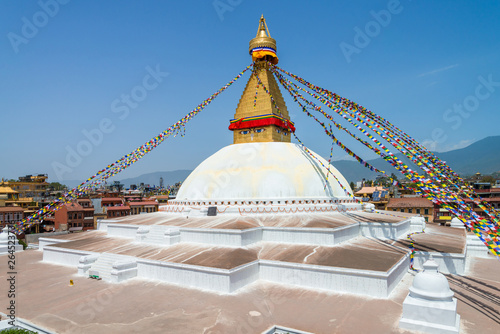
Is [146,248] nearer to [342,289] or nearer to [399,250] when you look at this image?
[342,289]

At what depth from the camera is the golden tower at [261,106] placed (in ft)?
59.0

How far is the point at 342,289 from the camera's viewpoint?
8.95m

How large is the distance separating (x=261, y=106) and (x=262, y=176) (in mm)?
4669

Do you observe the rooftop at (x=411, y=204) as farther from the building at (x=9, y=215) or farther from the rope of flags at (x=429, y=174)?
the building at (x=9, y=215)

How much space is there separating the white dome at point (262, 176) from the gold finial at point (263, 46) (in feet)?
17.7

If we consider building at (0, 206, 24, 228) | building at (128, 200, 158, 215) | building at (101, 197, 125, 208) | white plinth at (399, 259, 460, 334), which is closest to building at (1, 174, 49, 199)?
building at (101, 197, 125, 208)

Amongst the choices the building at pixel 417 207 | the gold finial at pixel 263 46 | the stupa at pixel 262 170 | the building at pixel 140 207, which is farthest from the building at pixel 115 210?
the building at pixel 417 207

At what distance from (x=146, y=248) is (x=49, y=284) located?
3242 millimetres

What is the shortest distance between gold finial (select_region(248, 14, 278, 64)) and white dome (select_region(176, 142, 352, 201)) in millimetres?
5403

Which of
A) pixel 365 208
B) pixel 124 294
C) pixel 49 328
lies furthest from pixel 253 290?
pixel 365 208

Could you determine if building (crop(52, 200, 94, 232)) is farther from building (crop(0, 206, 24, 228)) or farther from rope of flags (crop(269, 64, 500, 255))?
rope of flags (crop(269, 64, 500, 255))

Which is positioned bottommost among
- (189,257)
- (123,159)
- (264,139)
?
(189,257)

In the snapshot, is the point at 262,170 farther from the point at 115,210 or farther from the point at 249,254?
the point at 115,210

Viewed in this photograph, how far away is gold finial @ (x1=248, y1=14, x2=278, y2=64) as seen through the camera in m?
18.6
